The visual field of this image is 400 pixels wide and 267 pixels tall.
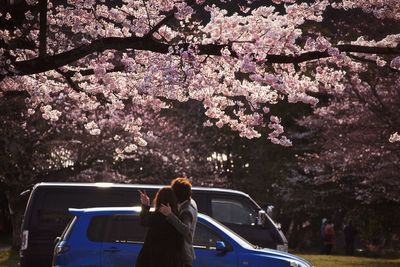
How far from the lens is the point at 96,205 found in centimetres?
1711

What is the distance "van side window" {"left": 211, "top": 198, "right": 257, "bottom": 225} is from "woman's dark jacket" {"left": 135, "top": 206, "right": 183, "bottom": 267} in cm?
833

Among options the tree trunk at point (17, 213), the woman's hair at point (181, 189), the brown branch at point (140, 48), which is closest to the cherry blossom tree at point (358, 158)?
the brown branch at point (140, 48)

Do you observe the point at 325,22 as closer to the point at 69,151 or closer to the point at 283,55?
the point at 69,151

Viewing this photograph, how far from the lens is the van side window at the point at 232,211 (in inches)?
695

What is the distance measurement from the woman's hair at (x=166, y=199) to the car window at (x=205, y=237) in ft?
12.2

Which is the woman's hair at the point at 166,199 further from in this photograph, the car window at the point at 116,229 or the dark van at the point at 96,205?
the dark van at the point at 96,205

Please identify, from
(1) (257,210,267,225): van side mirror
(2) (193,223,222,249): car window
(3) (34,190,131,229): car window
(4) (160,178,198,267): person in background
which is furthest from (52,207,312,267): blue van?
(1) (257,210,267,225): van side mirror

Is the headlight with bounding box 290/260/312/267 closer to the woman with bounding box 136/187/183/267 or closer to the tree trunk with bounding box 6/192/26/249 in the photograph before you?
the woman with bounding box 136/187/183/267

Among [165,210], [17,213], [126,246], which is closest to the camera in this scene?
[165,210]

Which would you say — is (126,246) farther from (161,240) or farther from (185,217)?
(161,240)

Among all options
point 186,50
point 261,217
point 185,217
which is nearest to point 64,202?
point 261,217

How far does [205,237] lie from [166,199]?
3.89m

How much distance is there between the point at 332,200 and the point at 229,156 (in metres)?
9.78

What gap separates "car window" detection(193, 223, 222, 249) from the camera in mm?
12943
